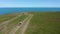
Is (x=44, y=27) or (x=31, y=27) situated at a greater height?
(x=31, y=27)

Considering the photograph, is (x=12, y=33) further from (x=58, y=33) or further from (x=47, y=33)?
(x=58, y=33)

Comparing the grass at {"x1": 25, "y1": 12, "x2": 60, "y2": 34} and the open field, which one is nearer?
the open field

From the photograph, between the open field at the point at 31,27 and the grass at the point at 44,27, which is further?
the grass at the point at 44,27

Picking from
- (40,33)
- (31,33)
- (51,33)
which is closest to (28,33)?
(31,33)

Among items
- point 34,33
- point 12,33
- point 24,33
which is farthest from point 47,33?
point 12,33

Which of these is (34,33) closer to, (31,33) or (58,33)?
(31,33)

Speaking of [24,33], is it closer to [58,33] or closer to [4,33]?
[4,33]

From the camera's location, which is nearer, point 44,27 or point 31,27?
point 31,27
